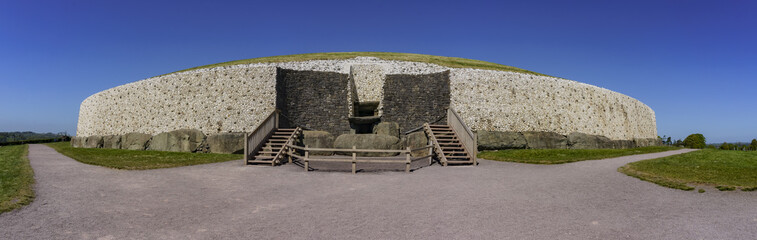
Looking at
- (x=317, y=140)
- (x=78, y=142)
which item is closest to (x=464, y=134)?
(x=317, y=140)

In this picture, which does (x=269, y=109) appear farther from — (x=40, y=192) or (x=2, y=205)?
(x=2, y=205)

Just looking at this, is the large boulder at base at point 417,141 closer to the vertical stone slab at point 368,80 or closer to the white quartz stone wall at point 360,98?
the white quartz stone wall at point 360,98

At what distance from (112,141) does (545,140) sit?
33.1 metres

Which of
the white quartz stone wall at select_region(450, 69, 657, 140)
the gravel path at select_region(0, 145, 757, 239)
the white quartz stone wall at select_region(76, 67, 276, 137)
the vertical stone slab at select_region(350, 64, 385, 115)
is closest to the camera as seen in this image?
the gravel path at select_region(0, 145, 757, 239)

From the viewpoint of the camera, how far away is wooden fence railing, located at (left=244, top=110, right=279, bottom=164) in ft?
50.1

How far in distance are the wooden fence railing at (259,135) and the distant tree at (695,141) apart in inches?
1637

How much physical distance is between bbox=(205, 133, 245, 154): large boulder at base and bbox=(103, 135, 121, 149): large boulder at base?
1052 centimetres

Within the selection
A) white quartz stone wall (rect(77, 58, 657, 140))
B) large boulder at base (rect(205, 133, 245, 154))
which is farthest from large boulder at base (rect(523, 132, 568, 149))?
large boulder at base (rect(205, 133, 245, 154))

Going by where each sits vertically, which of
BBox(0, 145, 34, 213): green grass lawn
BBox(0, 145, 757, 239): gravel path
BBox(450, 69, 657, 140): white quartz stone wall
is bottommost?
BBox(0, 145, 757, 239): gravel path

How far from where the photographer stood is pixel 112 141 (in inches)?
1062

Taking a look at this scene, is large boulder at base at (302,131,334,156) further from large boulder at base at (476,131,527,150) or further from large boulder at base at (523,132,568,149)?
large boulder at base at (523,132,568,149)

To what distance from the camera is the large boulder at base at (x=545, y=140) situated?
78.9 ft

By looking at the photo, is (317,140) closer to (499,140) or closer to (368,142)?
(368,142)

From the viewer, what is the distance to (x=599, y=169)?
1331 cm
